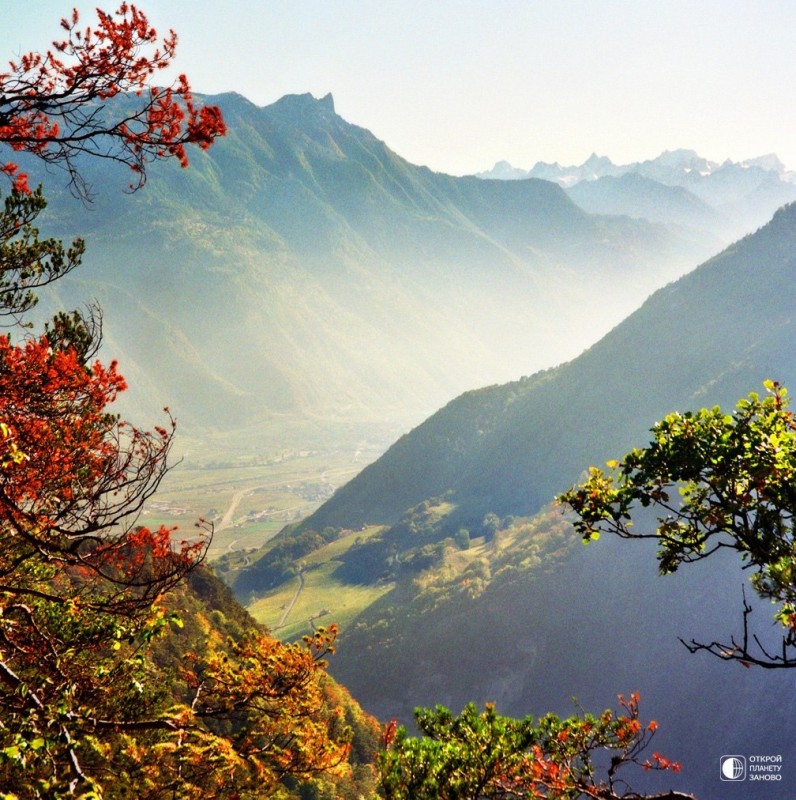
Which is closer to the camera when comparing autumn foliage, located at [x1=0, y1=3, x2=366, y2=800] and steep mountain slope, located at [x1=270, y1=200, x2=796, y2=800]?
autumn foliage, located at [x1=0, y1=3, x2=366, y2=800]

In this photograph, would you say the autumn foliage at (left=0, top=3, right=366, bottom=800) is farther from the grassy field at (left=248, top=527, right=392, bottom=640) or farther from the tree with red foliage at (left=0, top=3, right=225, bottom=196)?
the grassy field at (left=248, top=527, right=392, bottom=640)

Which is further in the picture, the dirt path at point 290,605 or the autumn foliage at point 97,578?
the dirt path at point 290,605

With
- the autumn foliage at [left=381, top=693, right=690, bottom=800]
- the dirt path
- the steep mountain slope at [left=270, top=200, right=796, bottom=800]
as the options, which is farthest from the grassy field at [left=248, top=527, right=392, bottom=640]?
the autumn foliage at [left=381, top=693, right=690, bottom=800]

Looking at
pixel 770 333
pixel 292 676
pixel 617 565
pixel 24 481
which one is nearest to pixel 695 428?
pixel 292 676

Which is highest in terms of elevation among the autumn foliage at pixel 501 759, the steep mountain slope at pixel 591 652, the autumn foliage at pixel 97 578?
the autumn foliage at pixel 97 578

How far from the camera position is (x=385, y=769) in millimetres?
10953

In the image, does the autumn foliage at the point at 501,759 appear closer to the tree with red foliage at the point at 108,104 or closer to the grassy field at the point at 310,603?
the tree with red foliage at the point at 108,104

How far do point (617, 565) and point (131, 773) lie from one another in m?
151

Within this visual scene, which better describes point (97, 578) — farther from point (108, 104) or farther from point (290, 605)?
point (290, 605)

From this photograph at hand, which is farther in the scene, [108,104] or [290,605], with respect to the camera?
[290,605]

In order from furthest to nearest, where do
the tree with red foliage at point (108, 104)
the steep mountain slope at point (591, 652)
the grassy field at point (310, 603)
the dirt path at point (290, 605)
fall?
the grassy field at point (310, 603) → the dirt path at point (290, 605) → the steep mountain slope at point (591, 652) → the tree with red foliage at point (108, 104)

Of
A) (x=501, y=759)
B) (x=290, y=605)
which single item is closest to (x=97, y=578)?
(x=501, y=759)

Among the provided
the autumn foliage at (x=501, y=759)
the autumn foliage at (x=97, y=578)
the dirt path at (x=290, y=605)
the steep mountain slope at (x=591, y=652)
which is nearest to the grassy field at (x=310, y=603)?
the dirt path at (x=290, y=605)

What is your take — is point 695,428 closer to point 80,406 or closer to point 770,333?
point 80,406
